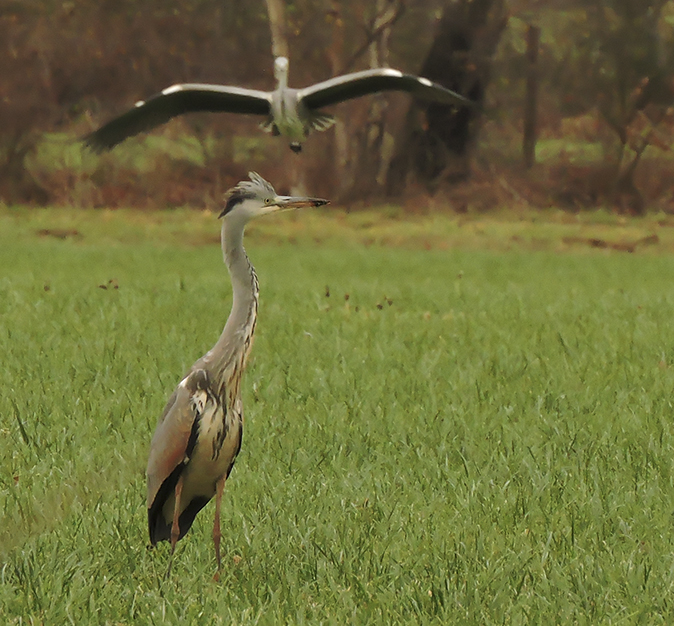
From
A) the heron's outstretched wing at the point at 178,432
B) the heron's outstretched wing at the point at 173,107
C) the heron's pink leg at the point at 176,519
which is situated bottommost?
the heron's pink leg at the point at 176,519

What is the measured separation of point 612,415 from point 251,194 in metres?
3.54

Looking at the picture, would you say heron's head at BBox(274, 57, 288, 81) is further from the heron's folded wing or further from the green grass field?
the heron's folded wing

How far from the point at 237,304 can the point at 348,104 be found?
872 inches

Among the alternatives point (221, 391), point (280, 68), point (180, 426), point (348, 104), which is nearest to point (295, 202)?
point (221, 391)

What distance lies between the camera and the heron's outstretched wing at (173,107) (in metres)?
8.01

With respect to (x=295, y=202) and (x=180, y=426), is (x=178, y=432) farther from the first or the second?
(x=295, y=202)

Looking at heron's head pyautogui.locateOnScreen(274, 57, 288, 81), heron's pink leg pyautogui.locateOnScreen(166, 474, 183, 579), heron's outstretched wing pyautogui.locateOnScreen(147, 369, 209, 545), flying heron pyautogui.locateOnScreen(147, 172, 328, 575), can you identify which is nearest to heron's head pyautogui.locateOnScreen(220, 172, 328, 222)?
flying heron pyautogui.locateOnScreen(147, 172, 328, 575)

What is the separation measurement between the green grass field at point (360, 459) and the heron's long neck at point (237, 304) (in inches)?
32.4

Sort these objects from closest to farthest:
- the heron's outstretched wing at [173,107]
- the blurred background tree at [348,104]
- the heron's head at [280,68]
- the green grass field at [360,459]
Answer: the green grass field at [360,459] < the heron's outstretched wing at [173,107] < the heron's head at [280,68] < the blurred background tree at [348,104]

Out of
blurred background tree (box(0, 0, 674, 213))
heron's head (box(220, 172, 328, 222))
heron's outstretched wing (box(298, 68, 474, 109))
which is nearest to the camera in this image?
heron's head (box(220, 172, 328, 222))

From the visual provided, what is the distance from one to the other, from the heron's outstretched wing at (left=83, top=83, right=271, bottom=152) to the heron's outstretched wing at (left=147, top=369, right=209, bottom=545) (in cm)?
403

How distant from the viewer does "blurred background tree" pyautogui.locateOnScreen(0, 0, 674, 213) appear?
25844 mm

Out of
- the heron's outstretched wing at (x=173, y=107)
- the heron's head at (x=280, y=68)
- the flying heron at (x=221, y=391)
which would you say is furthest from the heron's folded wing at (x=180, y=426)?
the heron's head at (x=280, y=68)

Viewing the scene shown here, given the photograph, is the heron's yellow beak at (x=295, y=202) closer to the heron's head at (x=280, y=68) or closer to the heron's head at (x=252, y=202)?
the heron's head at (x=252, y=202)
